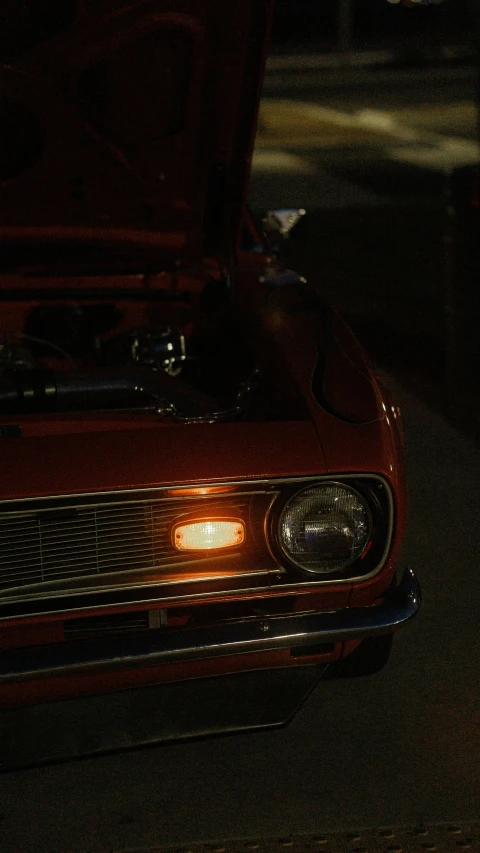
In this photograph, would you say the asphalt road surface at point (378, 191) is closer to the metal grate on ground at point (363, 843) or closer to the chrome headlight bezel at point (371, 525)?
the chrome headlight bezel at point (371, 525)

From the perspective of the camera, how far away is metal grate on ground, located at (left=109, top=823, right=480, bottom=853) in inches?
98.2

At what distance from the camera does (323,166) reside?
1434cm

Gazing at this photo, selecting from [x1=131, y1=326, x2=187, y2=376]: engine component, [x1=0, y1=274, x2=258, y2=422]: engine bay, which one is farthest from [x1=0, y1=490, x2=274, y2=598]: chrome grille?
[x1=131, y1=326, x2=187, y2=376]: engine component

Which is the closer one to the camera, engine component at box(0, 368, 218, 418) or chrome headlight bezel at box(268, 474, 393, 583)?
chrome headlight bezel at box(268, 474, 393, 583)

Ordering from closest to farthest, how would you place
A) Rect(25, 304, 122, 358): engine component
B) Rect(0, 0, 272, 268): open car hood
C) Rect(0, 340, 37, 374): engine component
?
Rect(0, 0, 272, 268): open car hood < Rect(0, 340, 37, 374): engine component < Rect(25, 304, 122, 358): engine component

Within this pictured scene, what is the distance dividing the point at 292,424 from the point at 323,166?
1220cm

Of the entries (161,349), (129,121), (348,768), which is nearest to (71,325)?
(161,349)

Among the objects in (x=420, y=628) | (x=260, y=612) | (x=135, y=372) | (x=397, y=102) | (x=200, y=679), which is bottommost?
(x=397, y=102)

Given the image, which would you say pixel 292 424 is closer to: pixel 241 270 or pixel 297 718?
pixel 297 718

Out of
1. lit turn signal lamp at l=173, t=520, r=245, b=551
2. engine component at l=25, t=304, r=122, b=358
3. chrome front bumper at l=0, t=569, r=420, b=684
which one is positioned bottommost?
chrome front bumper at l=0, t=569, r=420, b=684

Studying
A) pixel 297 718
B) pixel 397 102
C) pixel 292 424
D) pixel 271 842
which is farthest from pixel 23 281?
pixel 397 102

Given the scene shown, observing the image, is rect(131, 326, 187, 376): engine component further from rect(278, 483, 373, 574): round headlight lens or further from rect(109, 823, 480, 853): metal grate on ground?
rect(109, 823, 480, 853): metal grate on ground

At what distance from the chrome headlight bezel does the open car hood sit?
139cm

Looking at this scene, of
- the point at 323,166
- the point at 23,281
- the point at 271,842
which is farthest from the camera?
the point at 323,166
